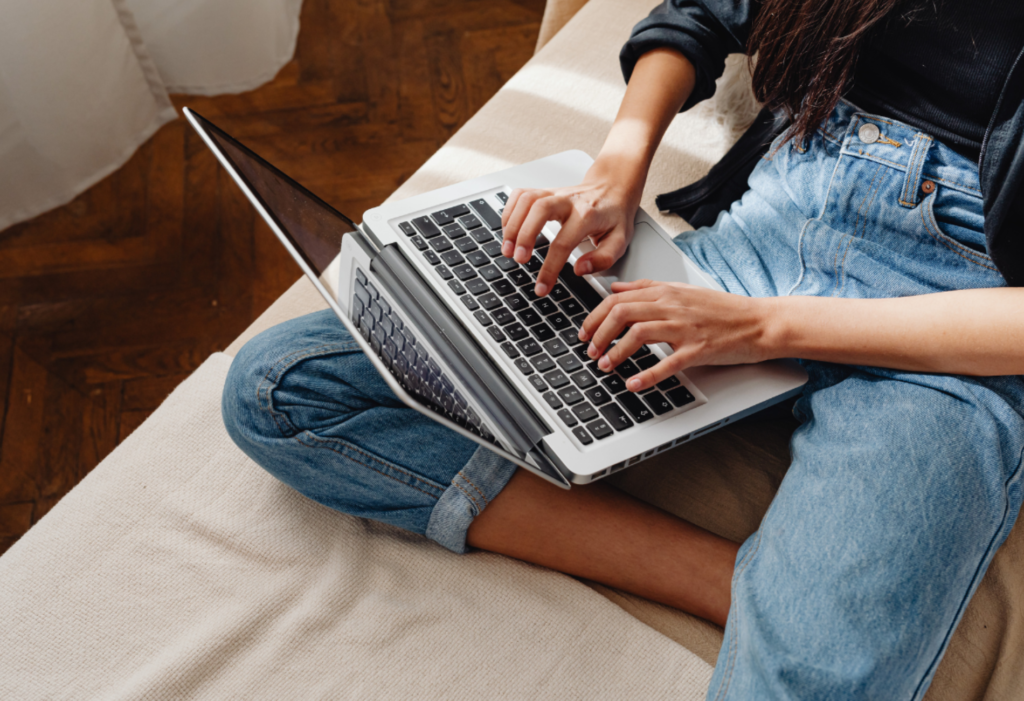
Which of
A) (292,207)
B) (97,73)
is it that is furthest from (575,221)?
(97,73)

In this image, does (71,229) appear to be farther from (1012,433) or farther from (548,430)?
(1012,433)

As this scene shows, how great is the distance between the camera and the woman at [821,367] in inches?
23.2

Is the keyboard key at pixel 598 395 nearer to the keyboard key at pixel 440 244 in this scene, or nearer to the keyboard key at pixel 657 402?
the keyboard key at pixel 657 402

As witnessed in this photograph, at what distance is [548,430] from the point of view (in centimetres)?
62

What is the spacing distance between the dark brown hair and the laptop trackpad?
0.17 m

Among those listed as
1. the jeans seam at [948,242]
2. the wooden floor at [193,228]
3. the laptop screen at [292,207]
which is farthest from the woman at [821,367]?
the wooden floor at [193,228]

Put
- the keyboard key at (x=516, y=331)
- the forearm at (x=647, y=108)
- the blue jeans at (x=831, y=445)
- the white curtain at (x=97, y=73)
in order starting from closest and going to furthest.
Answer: the blue jeans at (x=831, y=445) → the keyboard key at (x=516, y=331) → the forearm at (x=647, y=108) → the white curtain at (x=97, y=73)

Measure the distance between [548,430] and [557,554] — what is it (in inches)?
6.1

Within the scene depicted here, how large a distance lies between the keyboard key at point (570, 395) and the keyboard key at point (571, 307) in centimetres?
8

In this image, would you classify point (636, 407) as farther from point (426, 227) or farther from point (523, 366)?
point (426, 227)

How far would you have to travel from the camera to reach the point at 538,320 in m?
0.69

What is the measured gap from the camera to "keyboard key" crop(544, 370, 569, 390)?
2.14 ft

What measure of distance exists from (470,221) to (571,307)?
0.14 m

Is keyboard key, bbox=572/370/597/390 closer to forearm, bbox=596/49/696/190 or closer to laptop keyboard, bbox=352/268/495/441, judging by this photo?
laptop keyboard, bbox=352/268/495/441
